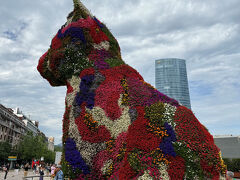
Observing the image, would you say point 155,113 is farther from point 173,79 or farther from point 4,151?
point 173,79

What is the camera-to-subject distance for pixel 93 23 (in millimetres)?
8797

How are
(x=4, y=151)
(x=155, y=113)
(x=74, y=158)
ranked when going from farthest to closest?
(x=4, y=151) < (x=74, y=158) < (x=155, y=113)

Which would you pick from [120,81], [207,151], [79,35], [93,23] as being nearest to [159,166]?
[207,151]

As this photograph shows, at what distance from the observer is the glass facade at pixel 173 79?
13688 centimetres

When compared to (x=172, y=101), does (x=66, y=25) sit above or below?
above

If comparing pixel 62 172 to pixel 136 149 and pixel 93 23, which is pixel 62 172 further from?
pixel 93 23

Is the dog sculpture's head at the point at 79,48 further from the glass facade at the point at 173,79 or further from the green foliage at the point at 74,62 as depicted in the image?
the glass facade at the point at 173,79

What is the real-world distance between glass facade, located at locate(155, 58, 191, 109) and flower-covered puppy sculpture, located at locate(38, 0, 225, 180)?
5207 inches

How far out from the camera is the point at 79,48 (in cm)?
819

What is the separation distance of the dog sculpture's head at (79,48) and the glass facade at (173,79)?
132 m

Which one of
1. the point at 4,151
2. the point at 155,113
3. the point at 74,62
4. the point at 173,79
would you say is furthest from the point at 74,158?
the point at 173,79

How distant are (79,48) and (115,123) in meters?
3.54

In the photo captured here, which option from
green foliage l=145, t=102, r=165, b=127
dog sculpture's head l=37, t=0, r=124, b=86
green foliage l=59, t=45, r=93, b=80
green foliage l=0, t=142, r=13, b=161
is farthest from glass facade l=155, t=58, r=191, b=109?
green foliage l=145, t=102, r=165, b=127

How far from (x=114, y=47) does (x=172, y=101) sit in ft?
12.3
